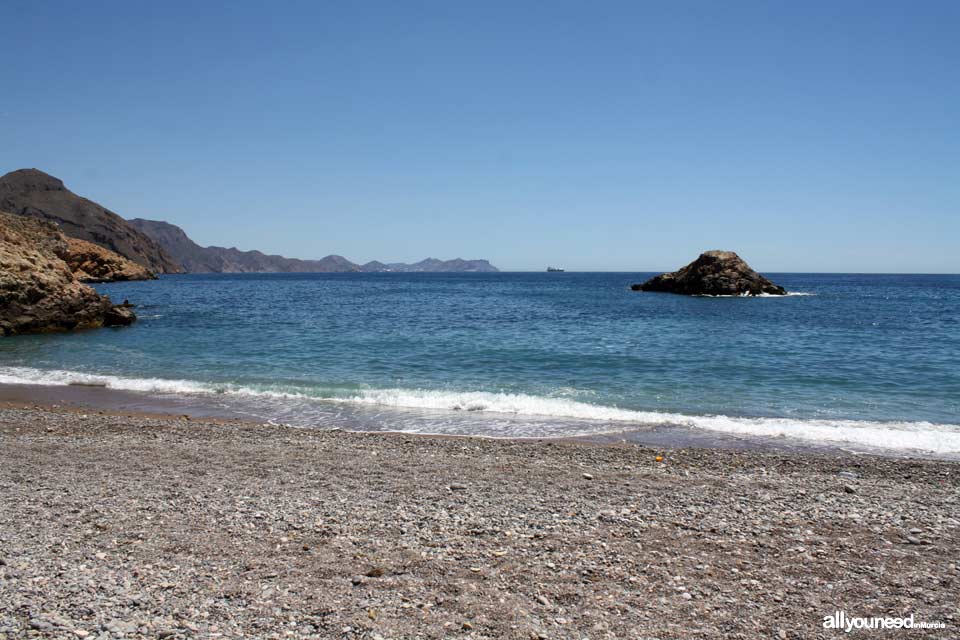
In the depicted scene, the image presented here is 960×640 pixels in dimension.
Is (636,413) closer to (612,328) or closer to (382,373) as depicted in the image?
(382,373)

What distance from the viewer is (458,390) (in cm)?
1834

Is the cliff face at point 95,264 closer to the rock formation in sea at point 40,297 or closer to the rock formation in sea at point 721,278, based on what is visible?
the rock formation in sea at point 40,297

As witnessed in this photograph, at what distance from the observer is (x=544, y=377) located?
20.4 metres

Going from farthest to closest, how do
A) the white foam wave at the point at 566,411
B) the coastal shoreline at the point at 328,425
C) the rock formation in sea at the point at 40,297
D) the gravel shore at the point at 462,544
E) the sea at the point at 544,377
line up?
1. the rock formation in sea at the point at 40,297
2. the sea at the point at 544,377
3. the white foam wave at the point at 566,411
4. the coastal shoreline at the point at 328,425
5. the gravel shore at the point at 462,544

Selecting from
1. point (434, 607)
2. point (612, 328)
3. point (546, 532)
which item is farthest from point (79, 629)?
point (612, 328)

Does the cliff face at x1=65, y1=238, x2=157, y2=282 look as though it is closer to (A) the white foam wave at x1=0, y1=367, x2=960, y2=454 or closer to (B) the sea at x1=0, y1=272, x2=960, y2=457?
(B) the sea at x1=0, y1=272, x2=960, y2=457

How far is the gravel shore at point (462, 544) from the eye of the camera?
17.1ft

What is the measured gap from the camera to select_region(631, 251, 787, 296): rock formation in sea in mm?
66688

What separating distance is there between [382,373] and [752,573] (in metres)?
16.2

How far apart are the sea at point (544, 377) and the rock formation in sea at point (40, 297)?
1.60 meters

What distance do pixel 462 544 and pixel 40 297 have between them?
3520 centimetres

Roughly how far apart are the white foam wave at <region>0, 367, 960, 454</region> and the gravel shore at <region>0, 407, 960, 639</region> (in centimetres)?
243

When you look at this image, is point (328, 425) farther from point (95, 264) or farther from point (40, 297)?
point (95, 264)

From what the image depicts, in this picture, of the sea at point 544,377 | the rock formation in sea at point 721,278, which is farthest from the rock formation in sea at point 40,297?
the rock formation in sea at point 721,278
